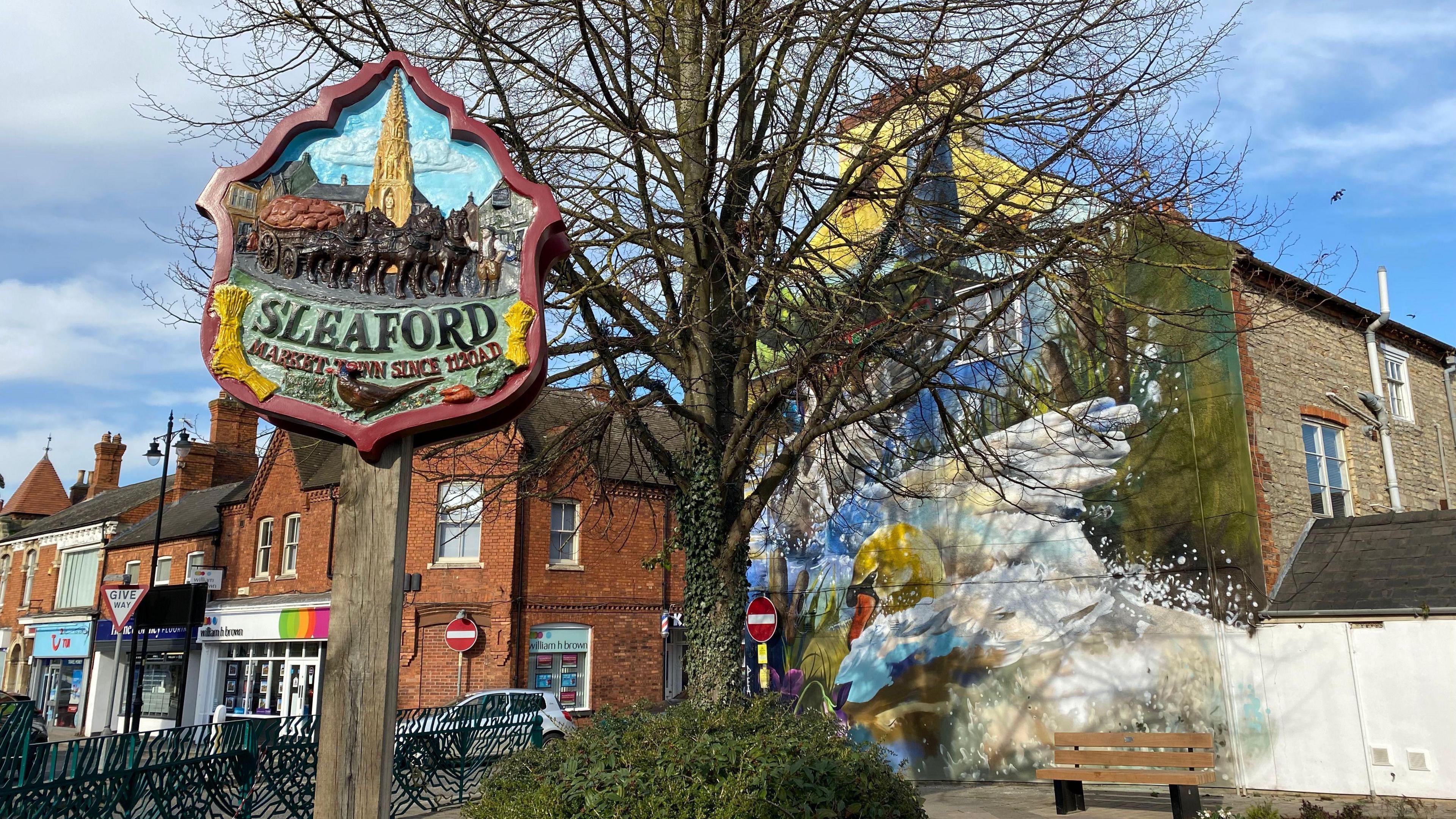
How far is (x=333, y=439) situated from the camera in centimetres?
534

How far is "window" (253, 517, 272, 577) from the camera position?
2797 cm

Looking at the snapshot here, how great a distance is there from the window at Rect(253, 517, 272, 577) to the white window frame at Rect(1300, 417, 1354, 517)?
2555cm

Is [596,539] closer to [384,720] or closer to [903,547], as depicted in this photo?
[903,547]

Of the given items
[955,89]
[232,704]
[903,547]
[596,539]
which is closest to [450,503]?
[596,539]

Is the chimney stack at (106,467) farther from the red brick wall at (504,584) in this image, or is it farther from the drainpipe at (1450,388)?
the drainpipe at (1450,388)

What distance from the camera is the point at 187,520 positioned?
1266 inches

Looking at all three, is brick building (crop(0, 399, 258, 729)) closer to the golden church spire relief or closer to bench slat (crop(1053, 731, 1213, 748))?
bench slat (crop(1053, 731, 1213, 748))

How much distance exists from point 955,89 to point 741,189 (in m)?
2.42

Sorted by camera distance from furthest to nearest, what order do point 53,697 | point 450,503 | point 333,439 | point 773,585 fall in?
point 53,697 < point 450,503 < point 773,585 < point 333,439

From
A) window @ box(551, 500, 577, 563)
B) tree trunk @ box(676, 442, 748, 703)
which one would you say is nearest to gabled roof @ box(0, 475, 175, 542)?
window @ box(551, 500, 577, 563)

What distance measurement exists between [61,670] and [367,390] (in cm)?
3981

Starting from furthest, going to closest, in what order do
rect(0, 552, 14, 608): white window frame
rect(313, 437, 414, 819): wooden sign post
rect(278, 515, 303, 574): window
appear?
rect(0, 552, 14, 608): white window frame < rect(278, 515, 303, 574): window < rect(313, 437, 414, 819): wooden sign post

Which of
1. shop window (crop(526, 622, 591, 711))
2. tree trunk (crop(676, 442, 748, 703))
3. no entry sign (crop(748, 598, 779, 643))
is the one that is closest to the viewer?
tree trunk (crop(676, 442, 748, 703))

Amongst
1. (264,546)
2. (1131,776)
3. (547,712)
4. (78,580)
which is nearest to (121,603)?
(547,712)
